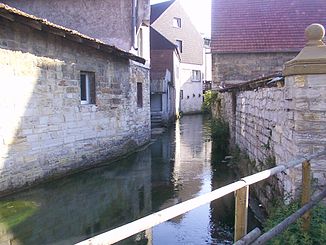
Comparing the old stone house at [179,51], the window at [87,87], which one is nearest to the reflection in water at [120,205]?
the window at [87,87]

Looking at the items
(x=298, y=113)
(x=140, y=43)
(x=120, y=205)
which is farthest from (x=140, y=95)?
(x=298, y=113)

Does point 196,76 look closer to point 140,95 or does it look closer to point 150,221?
point 140,95

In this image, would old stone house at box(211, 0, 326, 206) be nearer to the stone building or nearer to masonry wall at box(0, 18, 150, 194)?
masonry wall at box(0, 18, 150, 194)

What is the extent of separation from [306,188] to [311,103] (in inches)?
51.0

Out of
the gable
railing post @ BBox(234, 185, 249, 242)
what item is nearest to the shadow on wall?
the gable

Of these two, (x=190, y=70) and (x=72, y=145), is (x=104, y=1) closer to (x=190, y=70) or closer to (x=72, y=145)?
(x=72, y=145)

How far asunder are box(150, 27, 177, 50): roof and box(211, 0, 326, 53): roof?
826cm

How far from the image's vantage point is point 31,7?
13836 millimetres

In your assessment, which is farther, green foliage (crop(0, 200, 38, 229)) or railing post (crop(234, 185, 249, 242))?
green foliage (crop(0, 200, 38, 229))

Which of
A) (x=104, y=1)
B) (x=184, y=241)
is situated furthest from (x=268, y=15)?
(x=184, y=241)

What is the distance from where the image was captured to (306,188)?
3568 mm

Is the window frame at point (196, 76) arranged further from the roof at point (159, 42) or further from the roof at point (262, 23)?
the roof at point (262, 23)

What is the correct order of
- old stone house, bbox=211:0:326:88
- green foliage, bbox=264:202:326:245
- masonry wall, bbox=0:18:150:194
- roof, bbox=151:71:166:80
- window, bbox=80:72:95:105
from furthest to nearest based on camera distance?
roof, bbox=151:71:166:80 < old stone house, bbox=211:0:326:88 < window, bbox=80:72:95:105 < masonry wall, bbox=0:18:150:194 < green foliage, bbox=264:202:326:245

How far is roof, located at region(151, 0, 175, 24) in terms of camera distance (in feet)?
105
